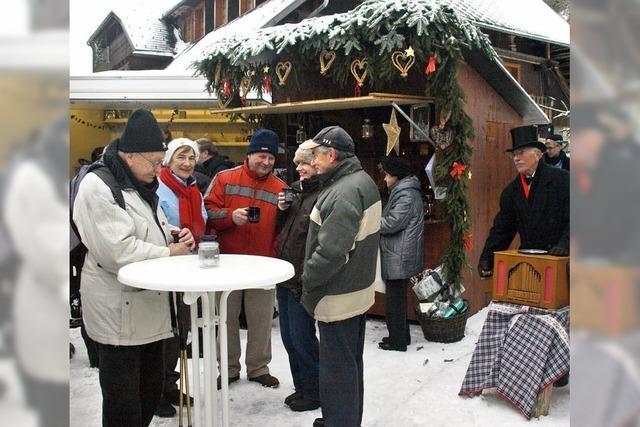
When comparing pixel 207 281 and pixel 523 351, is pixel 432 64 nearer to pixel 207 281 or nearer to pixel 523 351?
pixel 523 351

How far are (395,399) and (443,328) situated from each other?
4.99 feet

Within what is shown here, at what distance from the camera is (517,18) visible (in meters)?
10.1

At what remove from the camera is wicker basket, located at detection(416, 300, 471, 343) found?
582 cm

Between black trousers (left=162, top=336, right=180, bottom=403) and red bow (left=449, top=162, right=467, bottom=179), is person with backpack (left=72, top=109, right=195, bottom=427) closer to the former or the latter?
black trousers (left=162, top=336, right=180, bottom=403)

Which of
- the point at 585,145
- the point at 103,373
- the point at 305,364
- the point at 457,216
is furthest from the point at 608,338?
the point at 457,216

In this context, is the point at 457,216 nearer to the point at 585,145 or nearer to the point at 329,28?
the point at 329,28

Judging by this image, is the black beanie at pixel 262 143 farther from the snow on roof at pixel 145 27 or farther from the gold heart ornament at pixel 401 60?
the snow on roof at pixel 145 27

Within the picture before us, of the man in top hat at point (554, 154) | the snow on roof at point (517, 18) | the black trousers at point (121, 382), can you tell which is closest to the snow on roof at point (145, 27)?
the snow on roof at point (517, 18)

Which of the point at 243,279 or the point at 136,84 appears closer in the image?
the point at 243,279

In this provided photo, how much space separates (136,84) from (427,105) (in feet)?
19.1

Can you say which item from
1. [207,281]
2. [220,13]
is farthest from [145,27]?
[207,281]

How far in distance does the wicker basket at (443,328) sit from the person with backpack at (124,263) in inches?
132

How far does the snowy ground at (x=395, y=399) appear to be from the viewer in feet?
13.3

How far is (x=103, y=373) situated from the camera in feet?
9.48
